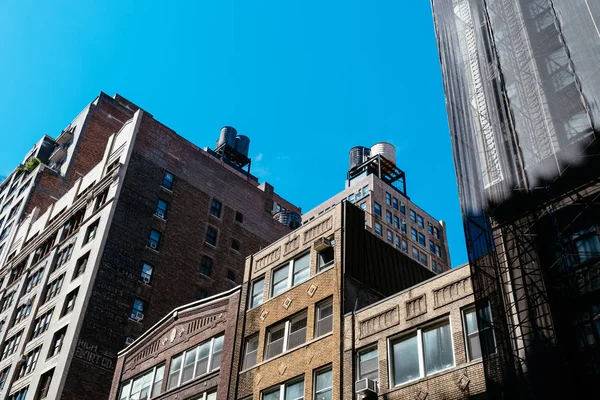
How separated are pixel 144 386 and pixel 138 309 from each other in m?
15.9

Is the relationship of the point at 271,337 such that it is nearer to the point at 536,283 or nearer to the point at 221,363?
the point at 221,363

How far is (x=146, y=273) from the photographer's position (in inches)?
2151

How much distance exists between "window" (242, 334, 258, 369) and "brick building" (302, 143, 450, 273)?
59345 millimetres

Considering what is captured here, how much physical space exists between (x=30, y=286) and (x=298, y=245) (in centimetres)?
3778

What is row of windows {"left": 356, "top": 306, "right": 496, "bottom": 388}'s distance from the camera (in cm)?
2350

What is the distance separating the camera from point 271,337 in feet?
105

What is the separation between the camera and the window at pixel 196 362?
33.7 meters

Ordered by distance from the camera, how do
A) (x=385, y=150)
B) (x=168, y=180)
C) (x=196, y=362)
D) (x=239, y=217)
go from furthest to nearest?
(x=385, y=150)
(x=239, y=217)
(x=168, y=180)
(x=196, y=362)

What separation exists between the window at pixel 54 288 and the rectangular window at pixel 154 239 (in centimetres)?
753

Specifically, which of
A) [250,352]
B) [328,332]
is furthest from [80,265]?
[328,332]

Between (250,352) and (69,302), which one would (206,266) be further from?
(250,352)

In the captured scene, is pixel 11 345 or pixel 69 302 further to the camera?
pixel 11 345

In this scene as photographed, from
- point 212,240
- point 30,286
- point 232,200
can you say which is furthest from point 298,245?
point 30,286

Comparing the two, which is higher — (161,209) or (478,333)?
(161,209)
